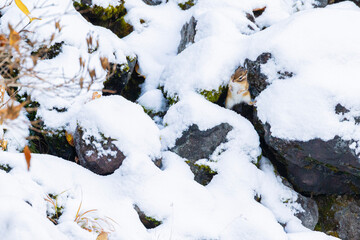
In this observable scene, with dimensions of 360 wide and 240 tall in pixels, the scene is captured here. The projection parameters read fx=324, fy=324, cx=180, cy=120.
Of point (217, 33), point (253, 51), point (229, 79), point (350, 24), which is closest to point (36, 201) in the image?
point (229, 79)

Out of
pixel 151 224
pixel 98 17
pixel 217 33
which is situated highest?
pixel 98 17

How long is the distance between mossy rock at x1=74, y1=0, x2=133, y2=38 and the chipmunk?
2599mm

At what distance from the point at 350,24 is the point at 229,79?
1.60 m

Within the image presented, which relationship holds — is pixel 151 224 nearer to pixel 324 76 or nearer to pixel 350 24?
pixel 324 76

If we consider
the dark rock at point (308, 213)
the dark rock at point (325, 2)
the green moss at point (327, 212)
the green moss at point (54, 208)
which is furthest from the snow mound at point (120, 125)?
the dark rock at point (325, 2)

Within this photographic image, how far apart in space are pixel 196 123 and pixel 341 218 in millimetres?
2162

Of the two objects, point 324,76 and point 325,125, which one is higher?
point 324,76

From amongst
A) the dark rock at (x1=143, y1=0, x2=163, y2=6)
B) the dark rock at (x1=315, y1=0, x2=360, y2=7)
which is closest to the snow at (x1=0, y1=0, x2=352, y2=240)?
the dark rock at (x1=143, y1=0, x2=163, y2=6)

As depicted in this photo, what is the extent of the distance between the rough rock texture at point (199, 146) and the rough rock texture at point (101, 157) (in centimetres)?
79

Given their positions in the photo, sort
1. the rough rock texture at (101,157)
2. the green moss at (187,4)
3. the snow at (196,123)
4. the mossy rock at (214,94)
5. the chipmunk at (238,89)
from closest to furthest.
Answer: the snow at (196,123) → the rough rock texture at (101,157) → the chipmunk at (238,89) → the mossy rock at (214,94) → the green moss at (187,4)

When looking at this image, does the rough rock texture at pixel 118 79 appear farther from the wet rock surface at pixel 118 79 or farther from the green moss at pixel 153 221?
the green moss at pixel 153 221

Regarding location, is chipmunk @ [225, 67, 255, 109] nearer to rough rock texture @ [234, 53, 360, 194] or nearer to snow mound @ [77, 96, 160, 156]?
rough rock texture @ [234, 53, 360, 194]

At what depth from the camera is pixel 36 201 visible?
2.44 m

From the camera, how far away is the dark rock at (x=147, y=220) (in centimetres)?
295
